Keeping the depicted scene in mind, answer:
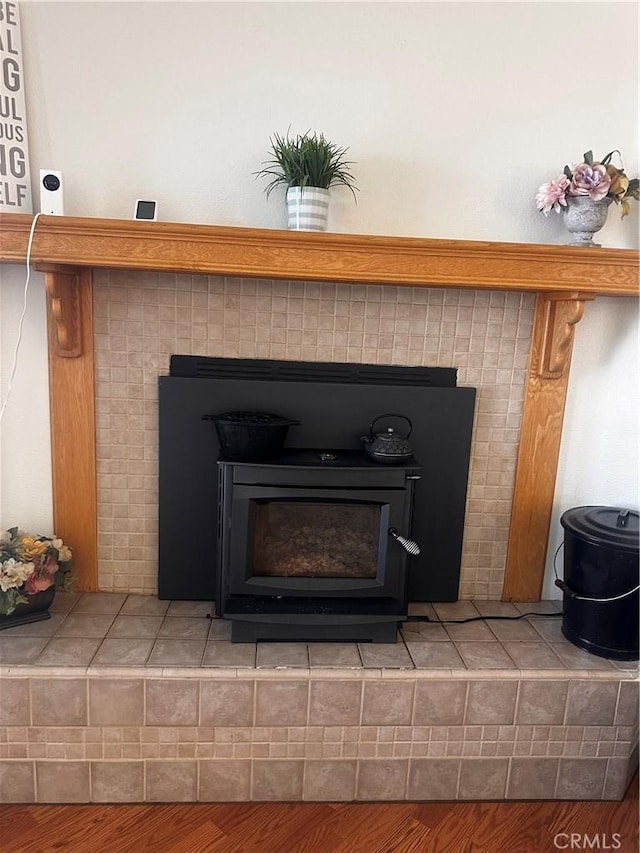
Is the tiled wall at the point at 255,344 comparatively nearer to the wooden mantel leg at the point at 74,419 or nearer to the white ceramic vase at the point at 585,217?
the wooden mantel leg at the point at 74,419

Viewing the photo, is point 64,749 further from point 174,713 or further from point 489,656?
point 489,656

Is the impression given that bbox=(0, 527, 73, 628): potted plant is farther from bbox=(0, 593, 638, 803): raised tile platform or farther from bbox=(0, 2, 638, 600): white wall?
bbox=(0, 2, 638, 600): white wall

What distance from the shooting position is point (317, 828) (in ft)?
5.00

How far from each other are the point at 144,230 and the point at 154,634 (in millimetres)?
1070

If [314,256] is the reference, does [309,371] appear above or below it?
below

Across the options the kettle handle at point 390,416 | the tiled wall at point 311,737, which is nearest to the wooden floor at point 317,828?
the tiled wall at point 311,737

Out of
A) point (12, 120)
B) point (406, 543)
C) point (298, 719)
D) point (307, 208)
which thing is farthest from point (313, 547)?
point (12, 120)

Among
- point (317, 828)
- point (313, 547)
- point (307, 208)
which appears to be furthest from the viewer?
point (313, 547)

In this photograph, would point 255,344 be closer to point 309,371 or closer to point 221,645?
point 309,371

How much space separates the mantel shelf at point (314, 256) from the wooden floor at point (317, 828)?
4.49ft

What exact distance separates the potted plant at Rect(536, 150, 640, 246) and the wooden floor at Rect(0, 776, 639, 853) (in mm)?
1548

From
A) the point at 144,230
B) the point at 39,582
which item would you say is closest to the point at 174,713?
the point at 39,582

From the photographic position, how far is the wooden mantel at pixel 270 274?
5.03ft

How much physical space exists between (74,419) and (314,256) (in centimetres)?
86
